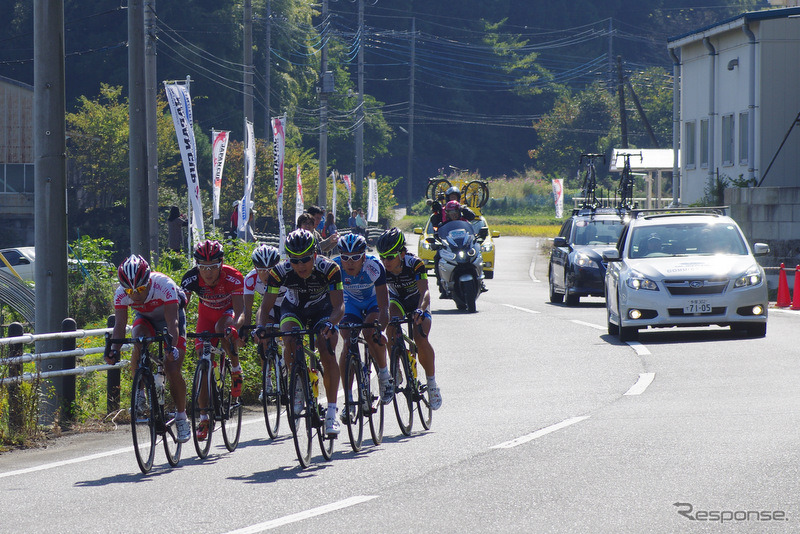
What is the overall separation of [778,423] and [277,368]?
13.5 feet

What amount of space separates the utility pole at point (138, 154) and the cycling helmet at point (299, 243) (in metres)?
7.94

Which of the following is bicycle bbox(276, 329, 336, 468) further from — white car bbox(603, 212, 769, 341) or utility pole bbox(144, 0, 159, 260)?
utility pole bbox(144, 0, 159, 260)

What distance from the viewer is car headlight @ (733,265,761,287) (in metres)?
16.4

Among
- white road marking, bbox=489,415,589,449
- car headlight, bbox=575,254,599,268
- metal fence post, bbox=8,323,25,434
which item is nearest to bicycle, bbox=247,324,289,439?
white road marking, bbox=489,415,589,449

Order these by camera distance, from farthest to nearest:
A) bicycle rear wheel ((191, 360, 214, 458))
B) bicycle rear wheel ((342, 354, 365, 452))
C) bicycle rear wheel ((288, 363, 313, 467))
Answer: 1. bicycle rear wheel ((191, 360, 214, 458))
2. bicycle rear wheel ((342, 354, 365, 452))
3. bicycle rear wheel ((288, 363, 313, 467))

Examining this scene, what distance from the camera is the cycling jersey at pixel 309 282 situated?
9.38 metres

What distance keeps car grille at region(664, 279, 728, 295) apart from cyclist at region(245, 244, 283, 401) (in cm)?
701

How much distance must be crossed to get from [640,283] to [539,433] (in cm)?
708

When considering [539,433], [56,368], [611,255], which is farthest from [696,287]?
[56,368]

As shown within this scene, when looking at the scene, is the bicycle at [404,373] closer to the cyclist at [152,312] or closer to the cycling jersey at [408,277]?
the cycling jersey at [408,277]

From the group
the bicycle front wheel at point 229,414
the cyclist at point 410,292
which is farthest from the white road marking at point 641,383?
the bicycle front wheel at point 229,414

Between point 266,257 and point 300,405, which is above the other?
point 266,257

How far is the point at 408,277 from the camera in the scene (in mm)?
11000

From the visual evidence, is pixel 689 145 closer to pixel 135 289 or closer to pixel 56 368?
pixel 56 368
